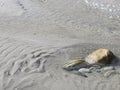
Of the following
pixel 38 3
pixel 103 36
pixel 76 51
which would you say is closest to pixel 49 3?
pixel 38 3

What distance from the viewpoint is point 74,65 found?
4656mm

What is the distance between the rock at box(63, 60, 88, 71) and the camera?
4609 mm

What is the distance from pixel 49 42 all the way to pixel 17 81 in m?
1.32

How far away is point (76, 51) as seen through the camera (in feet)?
16.7

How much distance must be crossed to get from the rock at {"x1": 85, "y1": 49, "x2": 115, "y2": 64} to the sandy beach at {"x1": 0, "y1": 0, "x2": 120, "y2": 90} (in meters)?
0.14

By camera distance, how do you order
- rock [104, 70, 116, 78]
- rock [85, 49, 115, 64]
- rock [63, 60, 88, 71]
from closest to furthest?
1. rock [104, 70, 116, 78]
2. rock [63, 60, 88, 71]
3. rock [85, 49, 115, 64]

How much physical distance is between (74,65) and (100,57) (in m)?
0.44

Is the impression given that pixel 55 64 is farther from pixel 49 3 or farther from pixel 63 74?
pixel 49 3

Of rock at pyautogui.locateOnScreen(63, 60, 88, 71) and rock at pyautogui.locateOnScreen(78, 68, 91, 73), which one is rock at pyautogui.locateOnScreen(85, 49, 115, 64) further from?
rock at pyautogui.locateOnScreen(78, 68, 91, 73)

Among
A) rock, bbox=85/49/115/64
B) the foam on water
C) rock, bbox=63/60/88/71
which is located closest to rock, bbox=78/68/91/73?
rock, bbox=63/60/88/71

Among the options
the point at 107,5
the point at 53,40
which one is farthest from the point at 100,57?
the point at 107,5

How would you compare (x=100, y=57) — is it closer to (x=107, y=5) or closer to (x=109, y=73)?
(x=109, y=73)

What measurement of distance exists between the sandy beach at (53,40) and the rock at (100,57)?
144 millimetres

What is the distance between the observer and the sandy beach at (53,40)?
4297 mm
